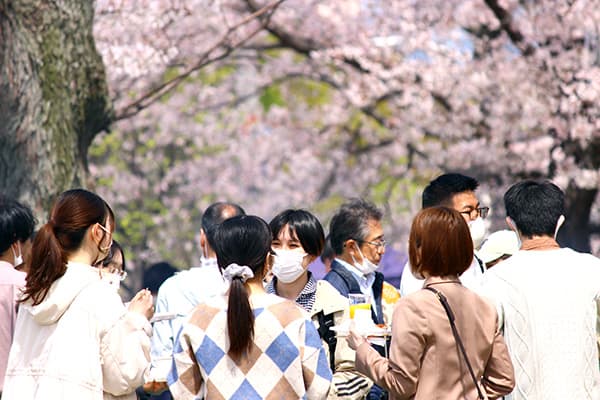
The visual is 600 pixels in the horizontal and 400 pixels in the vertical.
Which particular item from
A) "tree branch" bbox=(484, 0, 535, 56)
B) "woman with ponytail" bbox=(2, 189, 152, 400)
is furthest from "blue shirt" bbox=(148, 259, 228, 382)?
"tree branch" bbox=(484, 0, 535, 56)

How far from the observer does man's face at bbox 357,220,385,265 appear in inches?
207

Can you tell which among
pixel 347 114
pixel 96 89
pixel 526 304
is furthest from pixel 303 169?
pixel 526 304

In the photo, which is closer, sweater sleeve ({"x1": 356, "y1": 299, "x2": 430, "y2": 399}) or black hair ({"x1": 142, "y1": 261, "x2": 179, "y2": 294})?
sweater sleeve ({"x1": 356, "y1": 299, "x2": 430, "y2": 399})

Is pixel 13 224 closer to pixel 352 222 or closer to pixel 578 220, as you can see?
pixel 352 222

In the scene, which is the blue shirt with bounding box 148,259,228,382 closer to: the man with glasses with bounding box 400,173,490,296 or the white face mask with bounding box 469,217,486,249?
the man with glasses with bounding box 400,173,490,296

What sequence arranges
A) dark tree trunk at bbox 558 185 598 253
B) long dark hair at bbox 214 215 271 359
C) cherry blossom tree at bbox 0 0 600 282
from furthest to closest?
dark tree trunk at bbox 558 185 598 253 < cherry blossom tree at bbox 0 0 600 282 < long dark hair at bbox 214 215 271 359

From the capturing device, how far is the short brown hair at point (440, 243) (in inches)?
147

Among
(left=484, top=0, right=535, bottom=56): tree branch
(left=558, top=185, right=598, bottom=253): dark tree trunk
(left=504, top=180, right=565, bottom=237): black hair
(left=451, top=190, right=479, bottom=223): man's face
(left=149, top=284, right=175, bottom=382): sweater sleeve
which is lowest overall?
(left=558, top=185, right=598, bottom=253): dark tree trunk

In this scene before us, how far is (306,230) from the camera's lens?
5.15 m

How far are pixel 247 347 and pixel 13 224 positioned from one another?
1.70 meters

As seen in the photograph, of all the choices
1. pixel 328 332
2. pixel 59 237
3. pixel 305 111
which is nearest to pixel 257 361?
pixel 59 237

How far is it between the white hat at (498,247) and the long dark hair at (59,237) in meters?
2.39

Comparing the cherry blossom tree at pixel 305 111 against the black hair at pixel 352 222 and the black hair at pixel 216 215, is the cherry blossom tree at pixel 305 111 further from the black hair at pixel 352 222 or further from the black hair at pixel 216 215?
the black hair at pixel 352 222

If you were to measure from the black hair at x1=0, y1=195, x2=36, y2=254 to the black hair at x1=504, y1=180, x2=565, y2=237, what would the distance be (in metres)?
2.36
